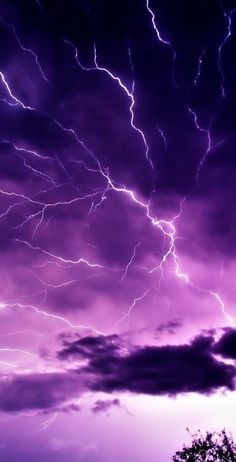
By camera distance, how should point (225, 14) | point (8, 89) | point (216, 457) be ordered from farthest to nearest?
point (216, 457) < point (8, 89) < point (225, 14)

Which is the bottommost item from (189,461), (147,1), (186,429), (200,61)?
(189,461)

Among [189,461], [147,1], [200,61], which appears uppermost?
[147,1]

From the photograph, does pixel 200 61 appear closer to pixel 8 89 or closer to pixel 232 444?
pixel 8 89

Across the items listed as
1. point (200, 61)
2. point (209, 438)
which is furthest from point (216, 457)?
point (200, 61)

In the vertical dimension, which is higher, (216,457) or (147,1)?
(147,1)

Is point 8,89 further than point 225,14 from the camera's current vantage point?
Yes

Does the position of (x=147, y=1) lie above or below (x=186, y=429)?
above

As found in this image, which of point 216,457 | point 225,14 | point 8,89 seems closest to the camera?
point 225,14

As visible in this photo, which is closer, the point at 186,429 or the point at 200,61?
the point at 200,61

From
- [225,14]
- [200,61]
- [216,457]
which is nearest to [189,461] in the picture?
[216,457]

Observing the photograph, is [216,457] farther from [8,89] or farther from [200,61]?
[8,89]
